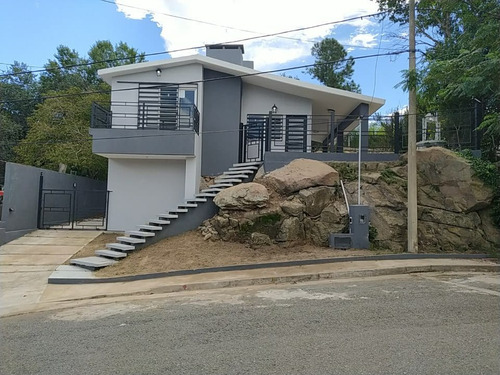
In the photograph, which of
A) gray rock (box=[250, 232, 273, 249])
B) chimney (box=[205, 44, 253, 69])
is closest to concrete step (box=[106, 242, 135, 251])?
gray rock (box=[250, 232, 273, 249])

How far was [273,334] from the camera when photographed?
4.48 metres

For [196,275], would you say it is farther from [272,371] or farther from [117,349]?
[272,371]

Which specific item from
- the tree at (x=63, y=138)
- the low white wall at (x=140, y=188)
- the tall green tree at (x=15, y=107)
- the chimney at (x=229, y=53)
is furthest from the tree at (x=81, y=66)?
the low white wall at (x=140, y=188)

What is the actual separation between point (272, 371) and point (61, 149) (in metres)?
19.1

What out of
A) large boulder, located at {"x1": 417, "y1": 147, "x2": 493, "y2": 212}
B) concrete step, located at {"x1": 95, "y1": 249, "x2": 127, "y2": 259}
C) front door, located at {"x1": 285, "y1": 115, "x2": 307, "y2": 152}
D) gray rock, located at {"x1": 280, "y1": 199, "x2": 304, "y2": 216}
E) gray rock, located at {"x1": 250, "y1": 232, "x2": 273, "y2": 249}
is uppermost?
front door, located at {"x1": 285, "y1": 115, "x2": 307, "y2": 152}

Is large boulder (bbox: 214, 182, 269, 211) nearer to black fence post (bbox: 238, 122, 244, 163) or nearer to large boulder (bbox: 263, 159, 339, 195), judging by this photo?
large boulder (bbox: 263, 159, 339, 195)

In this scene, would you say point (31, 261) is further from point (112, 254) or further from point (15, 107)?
point (15, 107)

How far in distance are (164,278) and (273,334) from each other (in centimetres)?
436

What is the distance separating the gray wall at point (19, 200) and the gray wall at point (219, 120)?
6.07 metres

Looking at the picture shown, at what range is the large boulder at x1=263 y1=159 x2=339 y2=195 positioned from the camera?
10344 mm

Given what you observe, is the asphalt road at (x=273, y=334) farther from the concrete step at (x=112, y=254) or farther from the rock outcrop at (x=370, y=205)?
the rock outcrop at (x=370, y=205)

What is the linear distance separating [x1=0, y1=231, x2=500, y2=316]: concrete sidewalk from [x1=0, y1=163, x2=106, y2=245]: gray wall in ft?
6.40

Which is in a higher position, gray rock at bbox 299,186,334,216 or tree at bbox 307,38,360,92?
tree at bbox 307,38,360,92

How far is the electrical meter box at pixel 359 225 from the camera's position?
9.90 m
